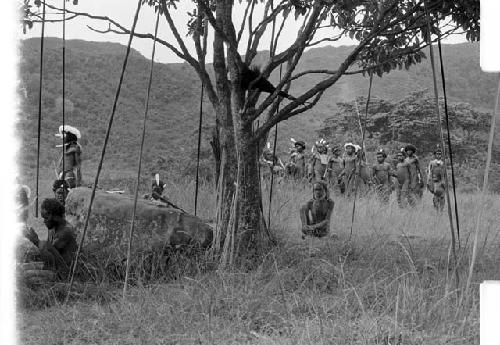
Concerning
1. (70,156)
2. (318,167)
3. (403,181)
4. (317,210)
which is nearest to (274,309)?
(317,210)

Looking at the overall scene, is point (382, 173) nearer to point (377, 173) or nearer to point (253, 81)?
point (377, 173)

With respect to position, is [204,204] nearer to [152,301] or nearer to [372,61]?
[372,61]

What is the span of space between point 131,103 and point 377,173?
17.8 metres

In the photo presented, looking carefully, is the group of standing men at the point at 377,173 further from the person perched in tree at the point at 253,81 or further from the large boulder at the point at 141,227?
the large boulder at the point at 141,227

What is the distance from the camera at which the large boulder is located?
4145 millimetres

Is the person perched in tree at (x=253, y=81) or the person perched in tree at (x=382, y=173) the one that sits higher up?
the person perched in tree at (x=253, y=81)

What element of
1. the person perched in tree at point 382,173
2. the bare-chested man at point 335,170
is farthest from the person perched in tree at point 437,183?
the bare-chested man at point 335,170

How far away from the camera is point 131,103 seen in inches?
1040

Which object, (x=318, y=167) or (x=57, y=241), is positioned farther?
(x=318, y=167)

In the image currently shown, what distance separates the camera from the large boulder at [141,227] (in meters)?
4.14

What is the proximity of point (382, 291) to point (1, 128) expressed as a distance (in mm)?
2138

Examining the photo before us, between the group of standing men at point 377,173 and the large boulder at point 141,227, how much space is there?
388 centimetres

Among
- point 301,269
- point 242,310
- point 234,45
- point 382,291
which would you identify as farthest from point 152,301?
point 234,45

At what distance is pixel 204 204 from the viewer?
24.0 ft
